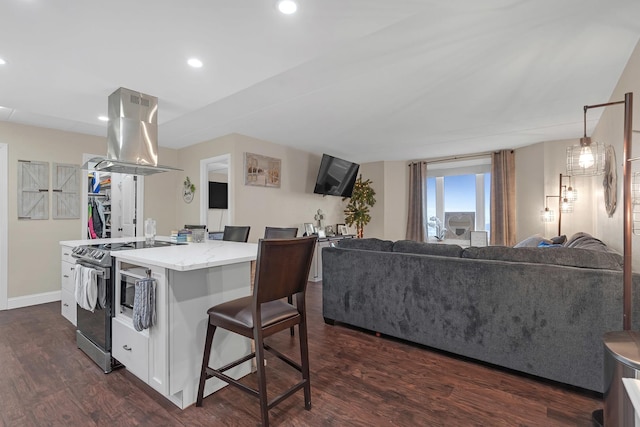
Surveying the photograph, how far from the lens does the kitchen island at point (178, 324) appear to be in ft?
5.79

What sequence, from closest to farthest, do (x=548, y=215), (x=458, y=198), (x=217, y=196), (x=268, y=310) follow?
1. (x=268, y=310)
2. (x=548, y=215)
3. (x=217, y=196)
4. (x=458, y=198)

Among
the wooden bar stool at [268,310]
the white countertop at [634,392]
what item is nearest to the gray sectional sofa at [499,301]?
the wooden bar stool at [268,310]

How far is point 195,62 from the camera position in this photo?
7.80 ft

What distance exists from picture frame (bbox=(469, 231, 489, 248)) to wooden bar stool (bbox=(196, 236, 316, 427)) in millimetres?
5186

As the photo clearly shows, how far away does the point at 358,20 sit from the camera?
187 cm

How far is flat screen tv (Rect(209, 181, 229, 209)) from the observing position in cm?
535

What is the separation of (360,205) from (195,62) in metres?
5.03

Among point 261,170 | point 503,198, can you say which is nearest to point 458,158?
point 503,198

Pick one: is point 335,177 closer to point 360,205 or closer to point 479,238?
point 360,205

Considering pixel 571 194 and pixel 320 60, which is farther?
pixel 571 194

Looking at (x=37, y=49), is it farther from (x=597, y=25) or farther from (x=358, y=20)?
(x=597, y=25)

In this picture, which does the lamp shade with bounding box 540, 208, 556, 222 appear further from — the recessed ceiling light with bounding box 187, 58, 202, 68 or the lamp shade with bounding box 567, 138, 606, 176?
the recessed ceiling light with bounding box 187, 58, 202, 68

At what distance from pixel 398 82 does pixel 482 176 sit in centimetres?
450

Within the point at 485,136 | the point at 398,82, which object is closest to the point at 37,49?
the point at 398,82
